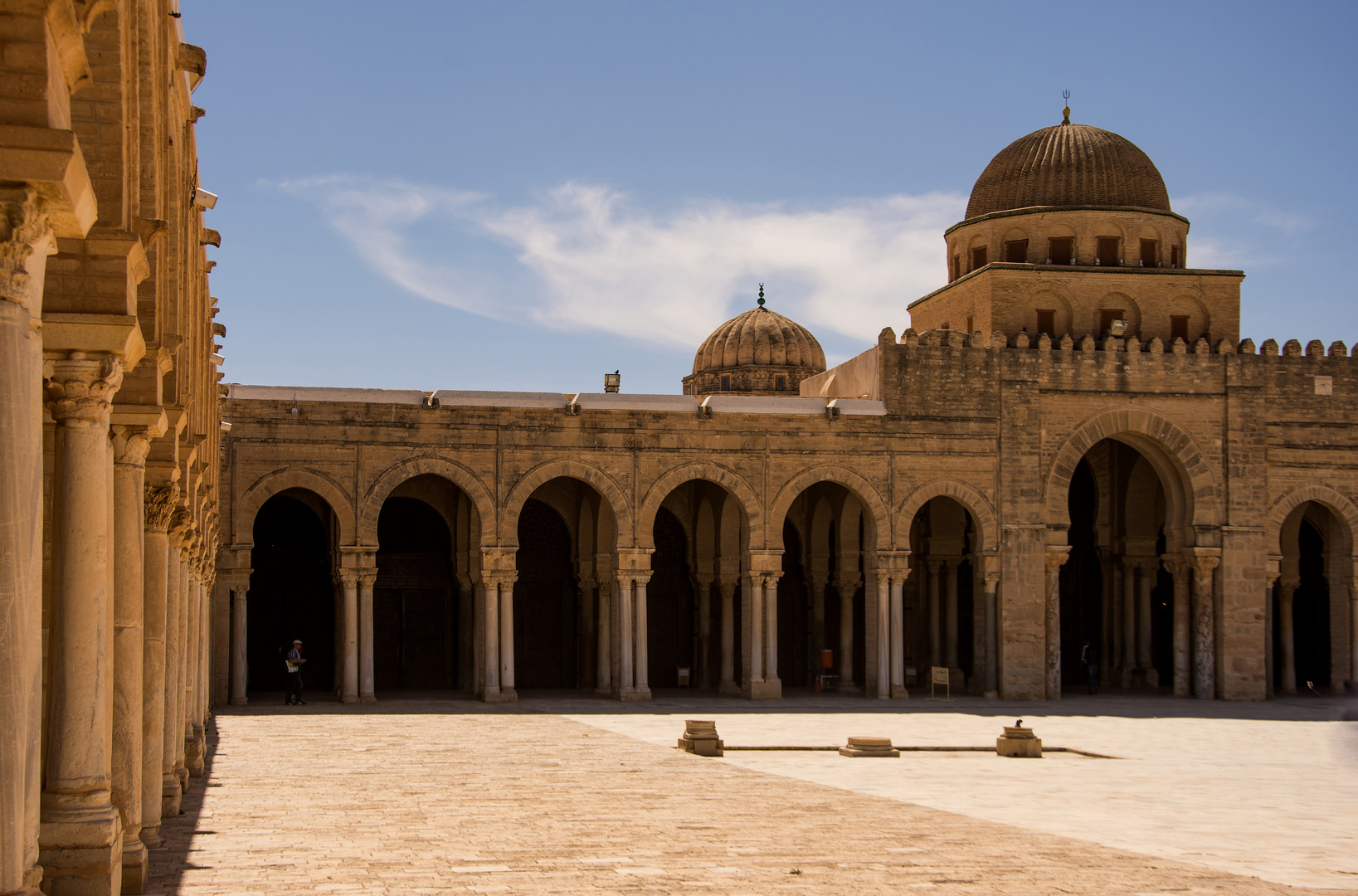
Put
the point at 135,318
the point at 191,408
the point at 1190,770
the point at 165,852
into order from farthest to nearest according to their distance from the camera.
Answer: the point at 1190,770 → the point at 191,408 → the point at 165,852 → the point at 135,318

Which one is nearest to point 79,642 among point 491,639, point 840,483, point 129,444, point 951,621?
point 129,444

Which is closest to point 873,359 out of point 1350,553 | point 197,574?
point 1350,553

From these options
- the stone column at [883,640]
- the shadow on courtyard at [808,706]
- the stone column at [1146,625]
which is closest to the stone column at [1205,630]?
the shadow on courtyard at [808,706]

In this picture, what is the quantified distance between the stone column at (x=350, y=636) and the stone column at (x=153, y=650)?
1424 centimetres

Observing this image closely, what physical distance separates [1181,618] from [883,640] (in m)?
6.42

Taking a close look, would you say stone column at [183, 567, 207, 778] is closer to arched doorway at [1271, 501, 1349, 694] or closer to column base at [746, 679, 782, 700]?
column base at [746, 679, 782, 700]

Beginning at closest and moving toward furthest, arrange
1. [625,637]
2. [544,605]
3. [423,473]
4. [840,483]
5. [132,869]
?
[132,869]
[423,473]
[625,637]
[840,483]
[544,605]

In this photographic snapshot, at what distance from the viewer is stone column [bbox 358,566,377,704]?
2473cm

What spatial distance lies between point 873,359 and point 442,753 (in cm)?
1342

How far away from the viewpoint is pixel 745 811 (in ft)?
40.9

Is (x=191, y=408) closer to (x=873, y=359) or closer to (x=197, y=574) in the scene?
(x=197, y=574)

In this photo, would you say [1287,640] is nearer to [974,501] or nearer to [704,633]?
[974,501]

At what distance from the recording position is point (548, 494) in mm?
29125

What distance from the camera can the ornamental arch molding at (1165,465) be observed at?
90.7ft
